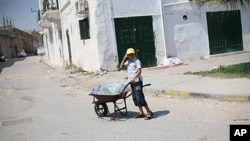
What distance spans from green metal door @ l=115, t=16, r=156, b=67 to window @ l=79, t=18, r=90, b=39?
75.6 inches

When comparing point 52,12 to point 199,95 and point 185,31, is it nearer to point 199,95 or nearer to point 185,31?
point 185,31

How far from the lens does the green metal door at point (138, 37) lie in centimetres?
1703

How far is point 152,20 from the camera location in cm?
1748

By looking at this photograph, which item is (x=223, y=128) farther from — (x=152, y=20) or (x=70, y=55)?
(x=70, y=55)

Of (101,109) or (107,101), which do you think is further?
(101,109)

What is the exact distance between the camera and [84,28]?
61.1 feet

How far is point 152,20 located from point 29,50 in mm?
97331

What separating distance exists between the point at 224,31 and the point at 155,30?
149 inches

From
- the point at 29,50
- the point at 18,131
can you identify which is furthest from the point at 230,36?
the point at 29,50

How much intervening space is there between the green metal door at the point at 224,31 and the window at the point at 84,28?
5.99m

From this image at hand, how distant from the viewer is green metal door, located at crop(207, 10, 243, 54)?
60.7 feet

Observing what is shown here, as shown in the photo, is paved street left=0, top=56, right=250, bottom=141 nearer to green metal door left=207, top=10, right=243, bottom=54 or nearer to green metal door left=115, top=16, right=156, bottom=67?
green metal door left=115, top=16, right=156, bottom=67

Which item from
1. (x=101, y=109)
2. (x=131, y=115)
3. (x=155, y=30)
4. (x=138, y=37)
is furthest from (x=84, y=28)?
(x=131, y=115)

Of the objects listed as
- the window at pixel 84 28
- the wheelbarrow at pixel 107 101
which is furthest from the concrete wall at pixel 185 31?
the wheelbarrow at pixel 107 101
